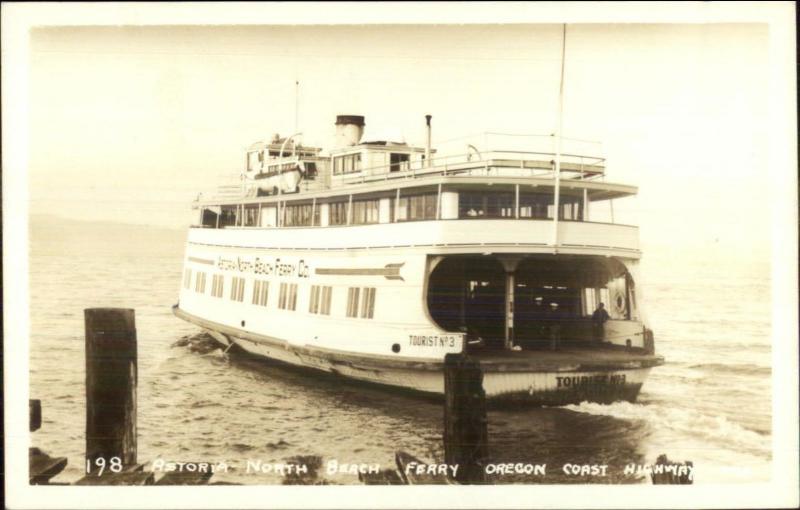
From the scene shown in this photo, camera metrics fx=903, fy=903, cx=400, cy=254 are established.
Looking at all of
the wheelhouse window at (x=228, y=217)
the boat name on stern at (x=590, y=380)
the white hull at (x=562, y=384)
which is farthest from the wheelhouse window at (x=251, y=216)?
the boat name on stern at (x=590, y=380)

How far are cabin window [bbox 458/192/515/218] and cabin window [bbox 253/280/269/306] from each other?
2.25 metres

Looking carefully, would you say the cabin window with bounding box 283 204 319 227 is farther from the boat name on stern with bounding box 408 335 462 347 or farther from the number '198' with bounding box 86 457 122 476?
the number '198' with bounding box 86 457 122 476

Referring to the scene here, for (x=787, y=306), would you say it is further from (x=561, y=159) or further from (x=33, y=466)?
(x=33, y=466)

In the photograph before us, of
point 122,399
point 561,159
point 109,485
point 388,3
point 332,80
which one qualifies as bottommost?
point 109,485

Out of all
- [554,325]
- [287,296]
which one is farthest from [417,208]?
[287,296]

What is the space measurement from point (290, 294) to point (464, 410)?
9.33 ft

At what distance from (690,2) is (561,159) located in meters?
1.41

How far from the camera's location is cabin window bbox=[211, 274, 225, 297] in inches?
353

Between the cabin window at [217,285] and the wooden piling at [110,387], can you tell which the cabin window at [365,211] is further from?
the wooden piling at [110,387]

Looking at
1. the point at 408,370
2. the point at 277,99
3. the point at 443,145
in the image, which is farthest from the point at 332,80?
the point at 408,370

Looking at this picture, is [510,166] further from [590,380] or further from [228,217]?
[228,217]

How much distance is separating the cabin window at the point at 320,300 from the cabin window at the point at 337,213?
660 millimetres

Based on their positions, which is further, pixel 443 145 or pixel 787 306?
pixel 443 145

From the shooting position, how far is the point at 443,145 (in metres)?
7.05
